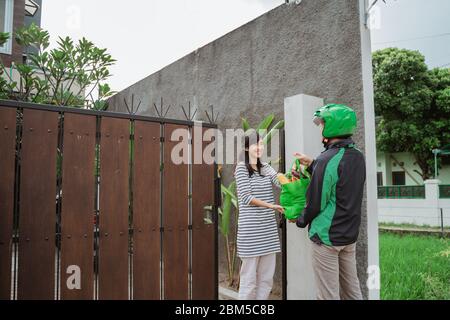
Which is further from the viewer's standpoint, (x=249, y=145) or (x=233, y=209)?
(x=233, y=209)

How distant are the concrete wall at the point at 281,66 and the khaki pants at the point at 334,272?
0.55m

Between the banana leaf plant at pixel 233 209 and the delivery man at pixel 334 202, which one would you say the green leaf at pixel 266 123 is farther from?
the delivery man at pixel 334 202

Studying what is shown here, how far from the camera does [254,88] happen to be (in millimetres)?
4215

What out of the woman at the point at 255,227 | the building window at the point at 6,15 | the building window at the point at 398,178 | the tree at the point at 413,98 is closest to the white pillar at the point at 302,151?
the woman at the point at 255,227

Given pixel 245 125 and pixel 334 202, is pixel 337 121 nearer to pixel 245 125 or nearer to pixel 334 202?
pixel 334 202

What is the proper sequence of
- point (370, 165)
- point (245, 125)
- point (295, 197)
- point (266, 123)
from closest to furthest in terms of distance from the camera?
point (295, 197), point (370, 165), point (266, 123), point (245, 125)

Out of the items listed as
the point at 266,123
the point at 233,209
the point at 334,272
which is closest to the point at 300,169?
the point at 334,272

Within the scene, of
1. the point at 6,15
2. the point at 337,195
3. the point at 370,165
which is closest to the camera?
the point at 337,195

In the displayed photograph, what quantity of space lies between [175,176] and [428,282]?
3152mm

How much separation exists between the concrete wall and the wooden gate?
3.64 feet

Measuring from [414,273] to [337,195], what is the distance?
293 centimetres

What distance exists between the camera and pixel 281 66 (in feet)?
12.5

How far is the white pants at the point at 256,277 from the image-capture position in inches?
107
